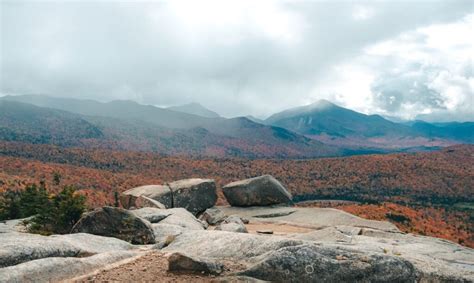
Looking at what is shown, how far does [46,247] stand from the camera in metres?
14.0

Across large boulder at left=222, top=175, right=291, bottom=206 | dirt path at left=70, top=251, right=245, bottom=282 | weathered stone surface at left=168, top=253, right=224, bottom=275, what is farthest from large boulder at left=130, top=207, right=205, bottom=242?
large boulder at left=222, top=175, right=291, bottom=206

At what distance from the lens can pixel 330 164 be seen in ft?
469

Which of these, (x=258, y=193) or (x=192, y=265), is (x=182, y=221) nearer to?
(x=192, y=265)

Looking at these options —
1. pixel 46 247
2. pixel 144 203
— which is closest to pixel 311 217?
pixel 144 203

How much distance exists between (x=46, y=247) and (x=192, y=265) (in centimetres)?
528

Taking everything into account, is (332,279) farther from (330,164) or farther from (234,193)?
(330,164)

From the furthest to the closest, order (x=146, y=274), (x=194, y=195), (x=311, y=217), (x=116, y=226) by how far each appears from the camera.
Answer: (x=194, y=195), (x=311, y=217), (x=116, y=226), (x=146, y=274)

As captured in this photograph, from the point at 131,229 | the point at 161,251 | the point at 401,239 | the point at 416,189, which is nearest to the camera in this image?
the point at 161,251

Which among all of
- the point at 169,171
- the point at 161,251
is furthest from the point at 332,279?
the point at 169,171

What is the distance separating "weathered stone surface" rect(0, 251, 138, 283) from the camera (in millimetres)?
11331

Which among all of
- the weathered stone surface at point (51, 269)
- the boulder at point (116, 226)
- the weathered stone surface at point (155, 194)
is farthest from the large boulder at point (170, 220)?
the weathered stone surface at point (155, 194)

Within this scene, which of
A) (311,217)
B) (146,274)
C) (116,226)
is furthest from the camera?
(311,217)

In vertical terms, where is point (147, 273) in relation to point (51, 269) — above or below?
below

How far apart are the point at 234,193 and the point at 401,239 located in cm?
2059
